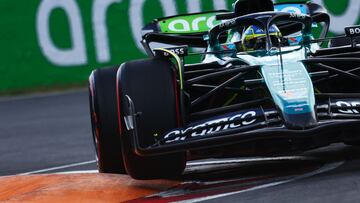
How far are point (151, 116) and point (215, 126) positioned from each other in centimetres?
44

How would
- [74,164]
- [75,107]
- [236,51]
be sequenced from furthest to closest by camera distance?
[75,107]
[74,164]
[236,51]

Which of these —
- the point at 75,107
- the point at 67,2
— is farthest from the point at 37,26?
the point at 75,107

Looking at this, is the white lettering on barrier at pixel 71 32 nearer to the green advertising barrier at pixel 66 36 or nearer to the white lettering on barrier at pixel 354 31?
the green advertising barrier at pixel 66 36

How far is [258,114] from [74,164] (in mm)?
2862

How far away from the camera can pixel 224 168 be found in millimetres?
8234

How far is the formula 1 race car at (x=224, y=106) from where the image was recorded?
6.80 metres

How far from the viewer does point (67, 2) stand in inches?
683

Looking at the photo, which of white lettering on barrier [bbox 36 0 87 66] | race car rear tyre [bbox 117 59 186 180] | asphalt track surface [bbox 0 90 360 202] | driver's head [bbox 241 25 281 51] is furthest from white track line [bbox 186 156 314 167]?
white lettering on barrier [bbox 36 0 87 66]

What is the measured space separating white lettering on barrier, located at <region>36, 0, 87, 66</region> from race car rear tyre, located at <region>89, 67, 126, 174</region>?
976 cm

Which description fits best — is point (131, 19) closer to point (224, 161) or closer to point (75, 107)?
point (75, 107)

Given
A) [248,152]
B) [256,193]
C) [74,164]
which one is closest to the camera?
[256,193]

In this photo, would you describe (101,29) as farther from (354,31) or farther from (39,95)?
(354,31)

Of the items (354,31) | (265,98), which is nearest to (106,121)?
(265,98)

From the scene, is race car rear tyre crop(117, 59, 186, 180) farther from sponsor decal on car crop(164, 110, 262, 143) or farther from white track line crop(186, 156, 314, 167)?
white track line crop(186, 156, 314, 167)
